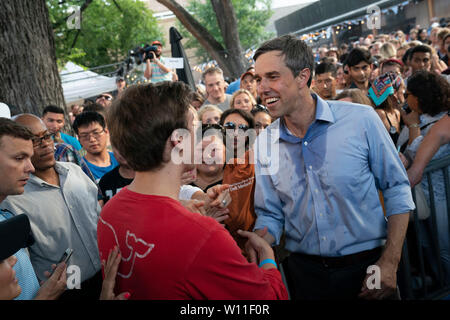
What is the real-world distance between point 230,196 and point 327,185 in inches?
29.4

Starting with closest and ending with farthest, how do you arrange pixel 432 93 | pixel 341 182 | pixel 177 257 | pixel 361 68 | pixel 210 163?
1. pixel 177 257
2. pixel 341 182
3. pixel 210 163
4. pixel 432 93
5. pixel 361 68

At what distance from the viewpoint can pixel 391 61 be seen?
5652 millimetres

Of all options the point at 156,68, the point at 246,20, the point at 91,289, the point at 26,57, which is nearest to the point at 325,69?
the point at 156,68

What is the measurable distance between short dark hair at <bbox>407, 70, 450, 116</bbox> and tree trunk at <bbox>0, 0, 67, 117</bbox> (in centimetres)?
434

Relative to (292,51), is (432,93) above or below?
below

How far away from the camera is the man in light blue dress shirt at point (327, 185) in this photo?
82.7 inches

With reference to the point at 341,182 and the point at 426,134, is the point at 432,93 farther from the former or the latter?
the point at 341,182

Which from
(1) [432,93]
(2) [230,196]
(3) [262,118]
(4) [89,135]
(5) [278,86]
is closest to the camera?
(5) [278,86]

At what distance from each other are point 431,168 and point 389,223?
1136mm

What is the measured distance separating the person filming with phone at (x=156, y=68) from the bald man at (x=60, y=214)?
422 centimetres

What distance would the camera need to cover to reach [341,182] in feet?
6.88

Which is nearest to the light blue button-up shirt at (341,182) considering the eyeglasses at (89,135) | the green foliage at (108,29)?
the eyeglasses at (89,135)

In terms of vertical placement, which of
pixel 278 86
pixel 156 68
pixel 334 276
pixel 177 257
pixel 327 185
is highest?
pixel 156 68

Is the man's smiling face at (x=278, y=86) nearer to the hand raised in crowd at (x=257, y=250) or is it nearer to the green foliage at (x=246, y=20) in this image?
the hand raised in crowd at (x=257, y=250)
